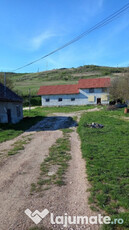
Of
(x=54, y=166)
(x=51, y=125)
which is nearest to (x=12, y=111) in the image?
(x=51, y=125)

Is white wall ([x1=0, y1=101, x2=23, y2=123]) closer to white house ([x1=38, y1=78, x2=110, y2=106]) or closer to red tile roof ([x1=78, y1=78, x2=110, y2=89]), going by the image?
white house ([x1=38, y1=78, x2=110, y2=106])

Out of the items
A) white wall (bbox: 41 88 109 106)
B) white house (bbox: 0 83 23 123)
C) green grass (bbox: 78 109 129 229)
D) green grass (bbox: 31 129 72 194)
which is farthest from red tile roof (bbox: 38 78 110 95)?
green grass (bbox: 31 129 72 194)

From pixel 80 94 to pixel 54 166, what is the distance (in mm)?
34234

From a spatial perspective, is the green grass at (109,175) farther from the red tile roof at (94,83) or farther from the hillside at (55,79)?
the hillside at (55,79)

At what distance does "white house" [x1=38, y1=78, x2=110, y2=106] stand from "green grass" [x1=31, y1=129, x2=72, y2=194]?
31188 mm

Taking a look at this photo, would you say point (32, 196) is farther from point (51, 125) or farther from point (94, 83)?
point (94, 83)

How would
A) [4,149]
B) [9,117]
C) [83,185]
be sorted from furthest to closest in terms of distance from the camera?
[9,117], [4,149], [83,185]

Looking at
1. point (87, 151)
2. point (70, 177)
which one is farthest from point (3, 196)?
point (87, 151)

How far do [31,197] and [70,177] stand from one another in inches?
64.3

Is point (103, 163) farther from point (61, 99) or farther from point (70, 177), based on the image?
point (61, 99)

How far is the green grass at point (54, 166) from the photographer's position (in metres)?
5.06

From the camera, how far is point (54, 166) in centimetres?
640

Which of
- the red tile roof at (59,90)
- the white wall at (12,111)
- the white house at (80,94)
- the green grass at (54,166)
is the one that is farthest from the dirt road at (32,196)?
the red tile roof at (59,90)

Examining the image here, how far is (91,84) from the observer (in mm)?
39344
